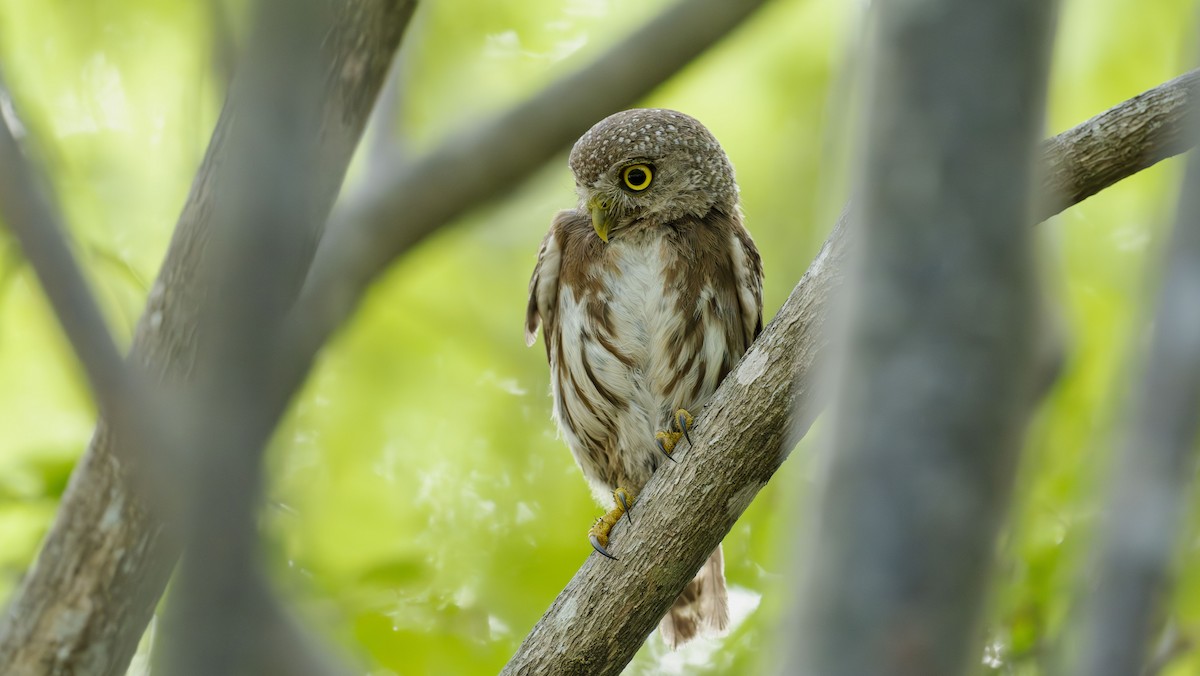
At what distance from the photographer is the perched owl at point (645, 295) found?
15.2 feet

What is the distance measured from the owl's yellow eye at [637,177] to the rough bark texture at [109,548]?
44.7 inches

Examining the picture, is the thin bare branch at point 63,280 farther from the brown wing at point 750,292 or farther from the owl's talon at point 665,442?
the brown wing at point 750,292

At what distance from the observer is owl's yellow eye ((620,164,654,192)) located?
4.83 metres

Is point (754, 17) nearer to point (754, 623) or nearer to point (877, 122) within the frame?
point (754, 623)

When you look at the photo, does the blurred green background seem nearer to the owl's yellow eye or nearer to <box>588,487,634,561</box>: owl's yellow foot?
<box>588,487,634,561</box>: owl's yellow foot

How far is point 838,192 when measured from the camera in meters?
2.70

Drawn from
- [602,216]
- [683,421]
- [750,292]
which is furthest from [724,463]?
[602,216]

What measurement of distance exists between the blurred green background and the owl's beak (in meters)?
1.13

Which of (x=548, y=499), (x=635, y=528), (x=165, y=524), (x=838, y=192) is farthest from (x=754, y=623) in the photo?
(x=838, y=192)

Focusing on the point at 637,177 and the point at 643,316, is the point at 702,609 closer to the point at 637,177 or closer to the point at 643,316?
the point at 643,316

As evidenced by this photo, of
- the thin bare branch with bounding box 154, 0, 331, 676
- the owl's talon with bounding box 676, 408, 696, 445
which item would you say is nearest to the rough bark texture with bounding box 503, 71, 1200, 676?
the owl's talon with bounding box 676, 408, 696, 445

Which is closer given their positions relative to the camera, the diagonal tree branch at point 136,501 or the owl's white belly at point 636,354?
the diagonal tree branch at point 136,501

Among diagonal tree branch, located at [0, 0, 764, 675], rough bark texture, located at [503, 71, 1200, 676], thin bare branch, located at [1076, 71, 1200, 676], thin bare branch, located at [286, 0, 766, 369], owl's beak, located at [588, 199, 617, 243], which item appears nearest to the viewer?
thin bare branch, located at [1076, 71, 1200, 676]

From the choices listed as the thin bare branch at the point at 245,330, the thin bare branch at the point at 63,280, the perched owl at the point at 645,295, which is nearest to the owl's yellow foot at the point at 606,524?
the perched owl at the point at 645,295
